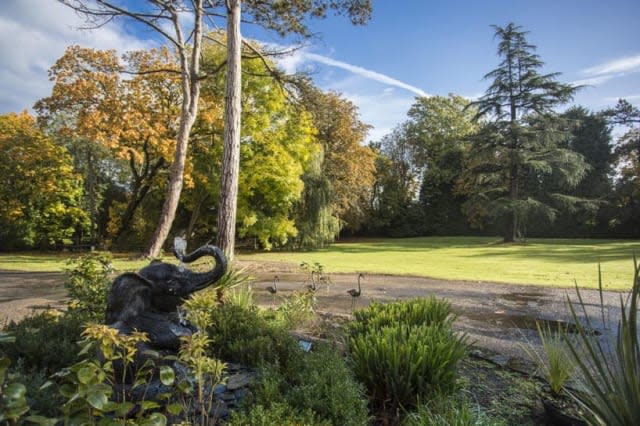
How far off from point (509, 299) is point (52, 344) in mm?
8019

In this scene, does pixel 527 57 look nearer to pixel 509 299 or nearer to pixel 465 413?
pixel 509 299

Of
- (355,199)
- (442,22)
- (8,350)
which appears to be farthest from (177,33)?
(355,199)

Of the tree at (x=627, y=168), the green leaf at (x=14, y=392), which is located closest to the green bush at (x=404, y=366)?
the green leaf at (x=14, y=392)

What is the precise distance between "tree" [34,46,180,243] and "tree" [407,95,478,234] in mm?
25183

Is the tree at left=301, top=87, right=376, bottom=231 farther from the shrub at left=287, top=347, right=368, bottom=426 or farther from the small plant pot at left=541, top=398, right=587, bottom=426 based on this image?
the shrub at left=287, top=347, right=368, bottom=426

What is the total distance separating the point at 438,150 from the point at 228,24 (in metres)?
30.6

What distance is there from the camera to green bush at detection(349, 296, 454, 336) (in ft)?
11.6

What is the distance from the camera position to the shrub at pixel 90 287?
165 inches

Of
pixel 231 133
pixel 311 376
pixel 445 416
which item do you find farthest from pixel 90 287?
pixel 445 416

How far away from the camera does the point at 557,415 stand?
2508mm

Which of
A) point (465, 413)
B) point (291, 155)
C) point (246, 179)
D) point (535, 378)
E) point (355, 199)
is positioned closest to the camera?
point (465, 413)

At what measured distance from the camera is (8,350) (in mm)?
2809

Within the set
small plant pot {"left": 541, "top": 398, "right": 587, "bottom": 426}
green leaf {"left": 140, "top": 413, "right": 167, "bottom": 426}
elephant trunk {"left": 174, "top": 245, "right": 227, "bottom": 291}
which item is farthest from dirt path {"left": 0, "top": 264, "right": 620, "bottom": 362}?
green leaf {"left": 140, "top": 413, "right": 167, "bottom": 426}

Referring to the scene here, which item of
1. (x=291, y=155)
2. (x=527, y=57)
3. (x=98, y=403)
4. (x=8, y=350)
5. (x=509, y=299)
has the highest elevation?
(x=527, y=57)
